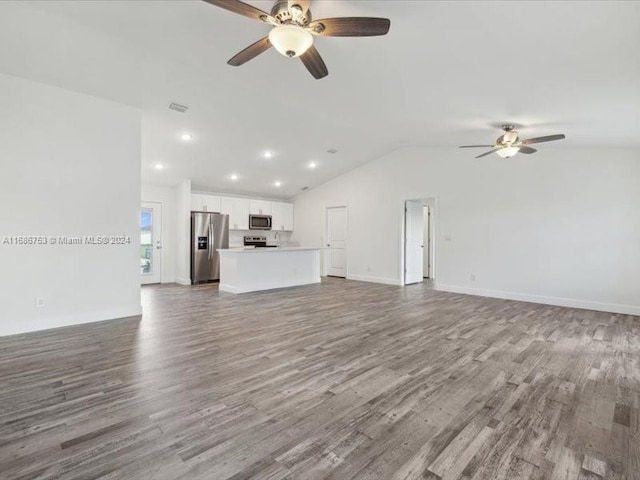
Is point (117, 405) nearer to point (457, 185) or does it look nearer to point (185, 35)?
point (185, 35)

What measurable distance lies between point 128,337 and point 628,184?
7428mm

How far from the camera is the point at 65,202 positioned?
13.2ft

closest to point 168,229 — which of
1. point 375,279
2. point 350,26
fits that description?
point 375,279

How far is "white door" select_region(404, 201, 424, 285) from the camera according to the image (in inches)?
303

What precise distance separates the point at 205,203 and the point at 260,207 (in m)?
1.67

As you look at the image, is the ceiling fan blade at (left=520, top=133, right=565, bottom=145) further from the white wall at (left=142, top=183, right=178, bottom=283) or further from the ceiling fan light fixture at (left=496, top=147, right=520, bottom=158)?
the white wall at (left=142, top=183, right=178, bottom=283)

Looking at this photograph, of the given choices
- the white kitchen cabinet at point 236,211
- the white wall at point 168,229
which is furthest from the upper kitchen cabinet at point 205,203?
the white wall at point 168,229

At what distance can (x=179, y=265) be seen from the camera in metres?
8.05

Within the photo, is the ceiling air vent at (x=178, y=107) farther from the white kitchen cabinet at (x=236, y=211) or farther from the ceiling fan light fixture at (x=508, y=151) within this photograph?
the ceiling fan light fixture at (x=508, y=151)

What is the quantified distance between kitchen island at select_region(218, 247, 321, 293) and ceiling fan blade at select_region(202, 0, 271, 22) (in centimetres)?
472

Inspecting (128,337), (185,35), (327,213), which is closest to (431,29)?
(185,35)

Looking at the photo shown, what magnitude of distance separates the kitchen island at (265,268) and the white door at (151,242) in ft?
6.98

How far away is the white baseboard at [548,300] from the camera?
5.04 metres

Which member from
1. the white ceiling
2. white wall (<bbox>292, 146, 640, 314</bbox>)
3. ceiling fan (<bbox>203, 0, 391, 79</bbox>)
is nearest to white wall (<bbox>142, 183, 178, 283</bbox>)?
the white ceiling
